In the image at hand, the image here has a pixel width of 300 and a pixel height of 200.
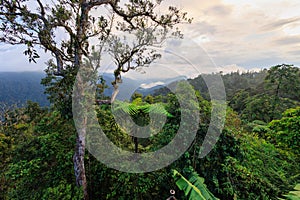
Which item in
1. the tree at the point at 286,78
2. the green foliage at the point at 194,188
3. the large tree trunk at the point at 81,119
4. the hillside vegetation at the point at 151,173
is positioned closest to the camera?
the green foliage at the point at 194,188

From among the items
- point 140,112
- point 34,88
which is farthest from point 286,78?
point 34,88

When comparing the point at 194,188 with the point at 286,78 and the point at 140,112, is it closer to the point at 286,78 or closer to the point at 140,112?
the point at 140,112

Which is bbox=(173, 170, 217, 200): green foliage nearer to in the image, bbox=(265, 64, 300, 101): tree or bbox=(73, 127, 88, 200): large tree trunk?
bbox=(73, 127, 88, 200): large tree trunk

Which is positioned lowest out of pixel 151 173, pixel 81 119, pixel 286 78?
pixel 151 173

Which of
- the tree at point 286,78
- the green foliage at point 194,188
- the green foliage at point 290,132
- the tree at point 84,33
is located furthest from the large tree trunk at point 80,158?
the tree at point 286,78

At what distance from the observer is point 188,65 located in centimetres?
265

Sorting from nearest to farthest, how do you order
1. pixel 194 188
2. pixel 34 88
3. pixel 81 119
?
pixel 194 188
pixel 81 119
pixel 34 88

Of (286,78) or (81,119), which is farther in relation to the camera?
(286,78)

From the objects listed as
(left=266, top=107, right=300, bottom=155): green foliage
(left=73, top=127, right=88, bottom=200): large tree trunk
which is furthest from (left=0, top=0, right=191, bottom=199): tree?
(left=266, top=107, right=300, bottom=155): green foliage

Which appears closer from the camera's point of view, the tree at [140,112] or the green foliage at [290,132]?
the tree at [140,112]

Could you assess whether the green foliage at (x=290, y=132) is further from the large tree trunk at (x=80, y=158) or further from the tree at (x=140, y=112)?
the large tree trunk at (x=80, y=158)

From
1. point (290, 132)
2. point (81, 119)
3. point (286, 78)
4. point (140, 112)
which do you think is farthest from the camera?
point (286, 78)

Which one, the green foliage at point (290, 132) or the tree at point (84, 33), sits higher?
the tree at point (84, 33)

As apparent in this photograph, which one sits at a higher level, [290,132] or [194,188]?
[194,188]
